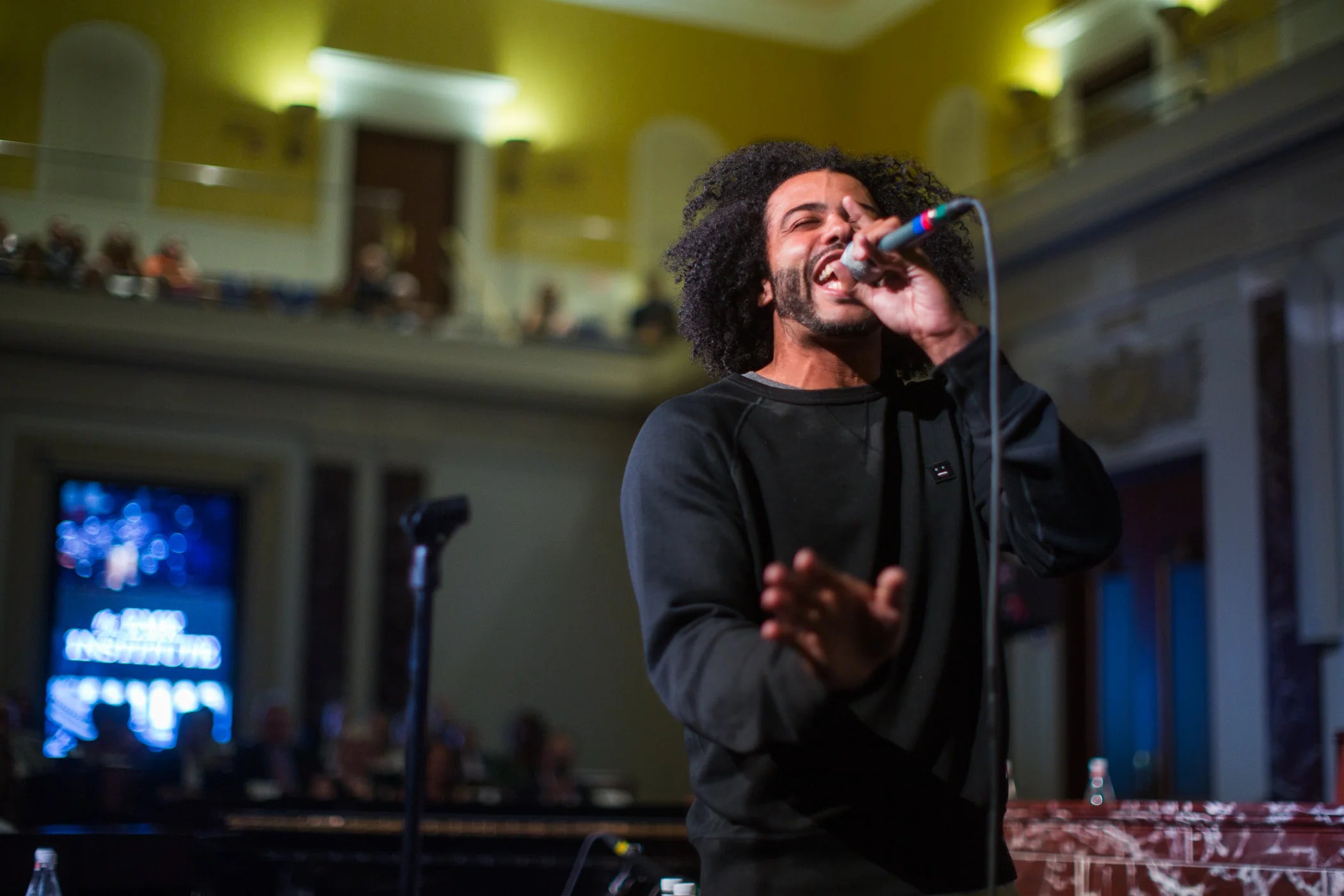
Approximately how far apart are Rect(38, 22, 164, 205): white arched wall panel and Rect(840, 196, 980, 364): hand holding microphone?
11753 millimetres

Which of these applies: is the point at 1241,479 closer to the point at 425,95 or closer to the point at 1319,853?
the point at 1319,853

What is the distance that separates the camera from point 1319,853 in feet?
10.8

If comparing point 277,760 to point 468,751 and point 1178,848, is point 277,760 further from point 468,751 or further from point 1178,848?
point 1178,848

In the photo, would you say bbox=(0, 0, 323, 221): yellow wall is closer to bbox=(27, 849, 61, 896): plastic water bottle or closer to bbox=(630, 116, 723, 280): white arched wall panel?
bbox=(630, 116, 723, 280): white arched wall panel

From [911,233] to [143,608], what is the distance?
1036 centimetres

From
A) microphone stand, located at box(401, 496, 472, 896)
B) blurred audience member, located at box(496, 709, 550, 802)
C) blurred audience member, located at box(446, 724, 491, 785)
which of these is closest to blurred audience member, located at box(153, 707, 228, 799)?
blurred audience member, located at box(446, 724, 491, 785)

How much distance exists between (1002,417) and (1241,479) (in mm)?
7058

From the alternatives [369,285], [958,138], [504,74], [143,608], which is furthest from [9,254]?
[958,138]

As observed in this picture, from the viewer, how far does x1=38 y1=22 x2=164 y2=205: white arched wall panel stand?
1272cm

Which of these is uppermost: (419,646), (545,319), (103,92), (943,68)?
(943,68)

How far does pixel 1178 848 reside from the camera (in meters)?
3.59

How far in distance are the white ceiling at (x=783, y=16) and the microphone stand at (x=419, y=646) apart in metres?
11.7

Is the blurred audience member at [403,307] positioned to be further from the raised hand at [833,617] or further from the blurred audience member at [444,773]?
the raised hand at [833,617]

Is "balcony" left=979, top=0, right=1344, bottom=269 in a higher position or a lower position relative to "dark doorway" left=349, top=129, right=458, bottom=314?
lower
